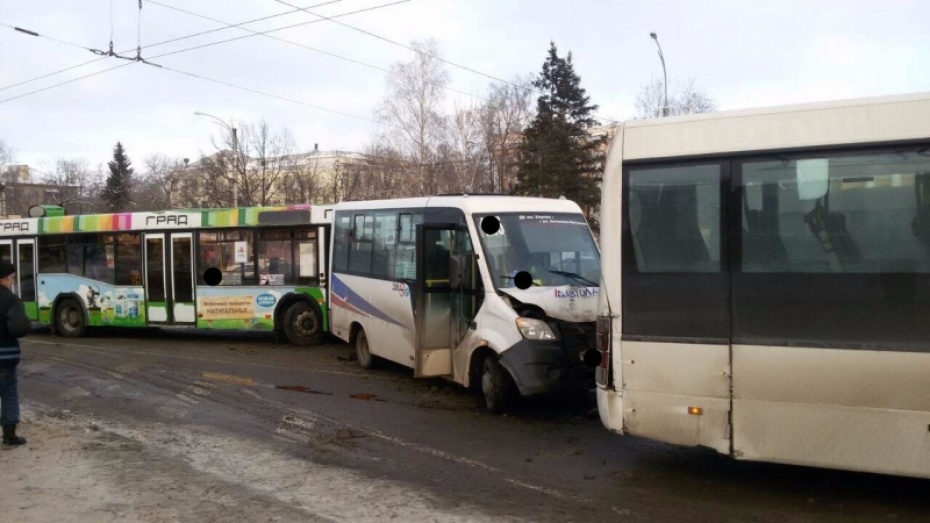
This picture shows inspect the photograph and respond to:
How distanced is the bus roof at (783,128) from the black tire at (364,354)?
705 centimetres

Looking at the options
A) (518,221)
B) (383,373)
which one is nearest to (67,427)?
(383,373)

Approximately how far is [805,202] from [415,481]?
12.9 ft

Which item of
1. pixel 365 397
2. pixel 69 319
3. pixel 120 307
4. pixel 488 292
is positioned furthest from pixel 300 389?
pixel 69 319

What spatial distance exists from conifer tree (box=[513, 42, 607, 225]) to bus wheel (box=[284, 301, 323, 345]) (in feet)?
92.7

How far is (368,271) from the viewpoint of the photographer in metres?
11.7

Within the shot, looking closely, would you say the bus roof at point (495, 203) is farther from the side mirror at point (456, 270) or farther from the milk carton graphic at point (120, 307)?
the milk carton graphic at point (120, 307)

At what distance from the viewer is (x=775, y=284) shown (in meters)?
5.46

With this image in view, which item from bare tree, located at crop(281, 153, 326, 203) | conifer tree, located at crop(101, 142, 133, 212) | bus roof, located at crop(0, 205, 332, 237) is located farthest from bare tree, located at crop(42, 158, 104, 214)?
bus roof, located at crop(0, 205, 332, 237)

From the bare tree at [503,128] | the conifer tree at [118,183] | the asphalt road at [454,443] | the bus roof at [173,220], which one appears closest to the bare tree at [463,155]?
the bare tree at [503,128]

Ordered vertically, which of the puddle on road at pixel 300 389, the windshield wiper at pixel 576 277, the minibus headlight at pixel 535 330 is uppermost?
the windshield wiper at pixel 576 277

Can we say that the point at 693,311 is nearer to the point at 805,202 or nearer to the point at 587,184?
the point at 805,202

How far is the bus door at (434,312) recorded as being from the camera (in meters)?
9.46

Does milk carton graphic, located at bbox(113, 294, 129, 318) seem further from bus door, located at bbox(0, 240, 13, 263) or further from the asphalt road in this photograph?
bus door, located at bbox(0, 240, 13, 263)

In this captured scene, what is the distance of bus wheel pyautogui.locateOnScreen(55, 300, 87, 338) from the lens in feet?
57.7
